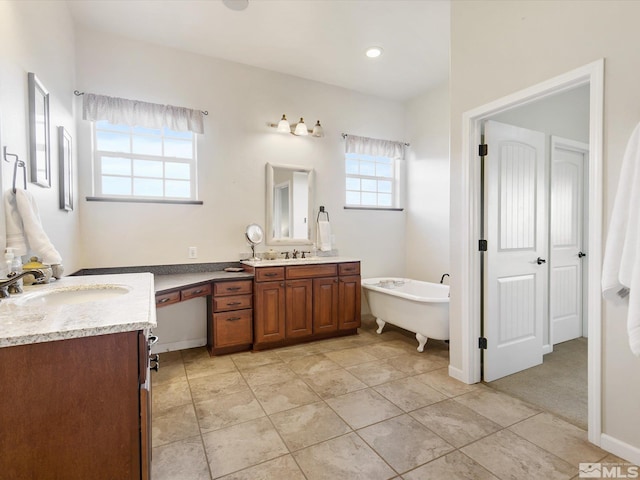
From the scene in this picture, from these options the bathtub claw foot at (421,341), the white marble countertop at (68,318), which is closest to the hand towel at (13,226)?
the white marble countertop at (68,318)

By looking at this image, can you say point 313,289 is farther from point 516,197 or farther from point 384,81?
point 384,81

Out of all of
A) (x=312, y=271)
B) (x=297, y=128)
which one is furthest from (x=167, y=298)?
(x=297, y=128)

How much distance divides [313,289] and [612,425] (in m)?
2.46

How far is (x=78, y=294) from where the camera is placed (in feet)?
5.75

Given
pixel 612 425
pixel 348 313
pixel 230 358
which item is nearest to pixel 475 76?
pixel 612 425

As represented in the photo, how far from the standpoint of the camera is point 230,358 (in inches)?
124

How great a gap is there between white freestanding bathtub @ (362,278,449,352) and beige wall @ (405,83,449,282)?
394mm

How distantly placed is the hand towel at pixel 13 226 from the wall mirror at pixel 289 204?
2330 mm

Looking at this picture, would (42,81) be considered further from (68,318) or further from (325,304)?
(325,304)

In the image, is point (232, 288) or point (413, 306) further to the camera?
point (413, 306)

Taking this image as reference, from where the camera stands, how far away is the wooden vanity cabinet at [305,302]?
3.32 m

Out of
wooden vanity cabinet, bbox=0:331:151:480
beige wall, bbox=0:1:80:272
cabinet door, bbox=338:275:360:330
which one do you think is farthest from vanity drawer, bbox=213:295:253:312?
wooden vanity cabinet, bbox=0:331:151:480

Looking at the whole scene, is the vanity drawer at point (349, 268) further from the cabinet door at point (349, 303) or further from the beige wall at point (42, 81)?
the beige wall at point (42, 81)

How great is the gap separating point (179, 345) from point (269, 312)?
0.97m
